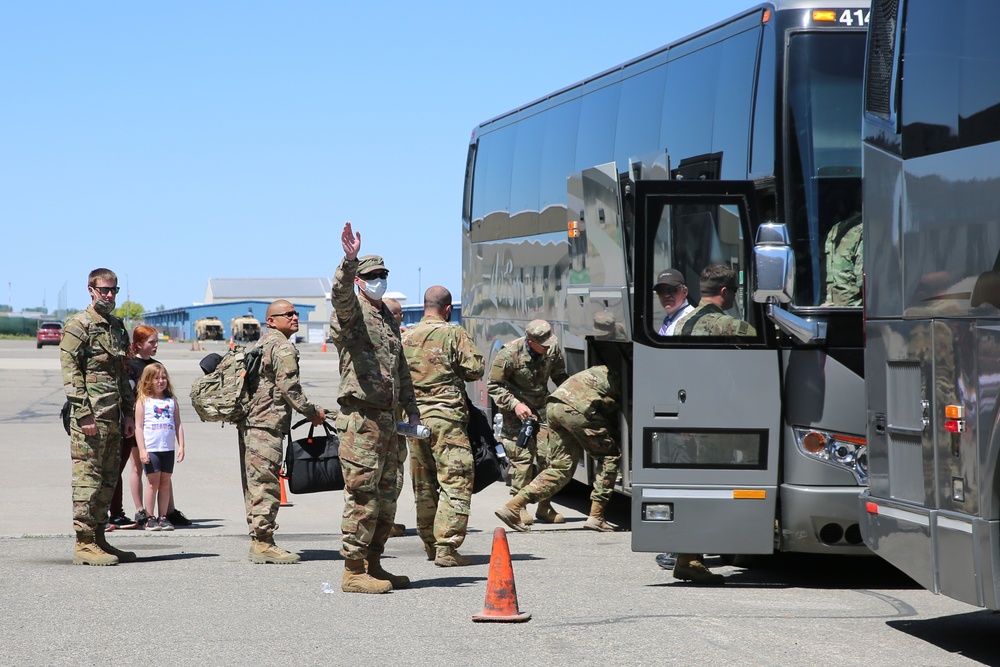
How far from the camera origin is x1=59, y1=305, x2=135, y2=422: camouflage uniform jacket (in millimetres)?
9461

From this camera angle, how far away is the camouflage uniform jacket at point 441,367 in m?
9.52

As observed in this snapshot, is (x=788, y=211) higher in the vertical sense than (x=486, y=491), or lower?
higher

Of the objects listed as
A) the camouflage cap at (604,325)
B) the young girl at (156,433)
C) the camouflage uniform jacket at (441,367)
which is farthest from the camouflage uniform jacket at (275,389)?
the camouflage cap at (604,325)

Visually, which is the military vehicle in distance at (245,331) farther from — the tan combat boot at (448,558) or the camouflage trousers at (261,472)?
the tan combat boot at (448,558)

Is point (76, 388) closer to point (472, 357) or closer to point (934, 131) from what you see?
point (472, 357)

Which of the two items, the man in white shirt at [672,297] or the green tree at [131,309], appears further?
the green tree at [131,309]

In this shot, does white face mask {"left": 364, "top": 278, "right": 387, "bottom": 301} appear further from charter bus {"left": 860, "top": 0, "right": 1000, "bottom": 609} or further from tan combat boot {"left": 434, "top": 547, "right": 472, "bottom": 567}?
charter bus {"left": 860, "top": 0, "right": 1000, "bottom": 609}

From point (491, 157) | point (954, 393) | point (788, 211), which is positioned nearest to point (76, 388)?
point (788, 211)

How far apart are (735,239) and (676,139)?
1.87 meters

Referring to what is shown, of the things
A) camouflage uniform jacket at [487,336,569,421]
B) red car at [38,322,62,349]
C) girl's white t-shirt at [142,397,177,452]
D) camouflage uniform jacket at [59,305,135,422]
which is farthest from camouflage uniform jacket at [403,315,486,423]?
red car at [38,322,62,349]

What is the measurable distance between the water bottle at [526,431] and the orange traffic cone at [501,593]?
4.44m

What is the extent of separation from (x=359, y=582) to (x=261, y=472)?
4.71 feet

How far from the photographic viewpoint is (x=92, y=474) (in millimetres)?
9523

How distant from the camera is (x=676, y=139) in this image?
33.7 ft
